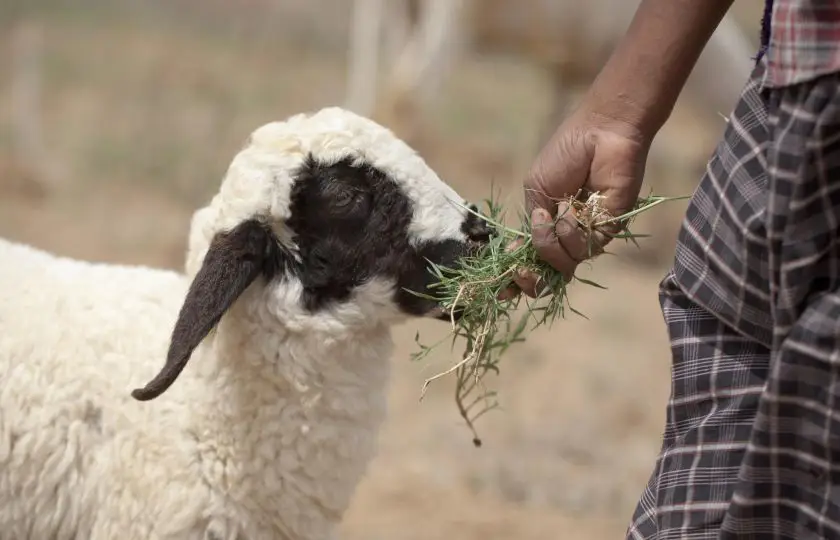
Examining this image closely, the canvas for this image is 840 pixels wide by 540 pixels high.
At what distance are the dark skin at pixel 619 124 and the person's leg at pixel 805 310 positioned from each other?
0.25 m

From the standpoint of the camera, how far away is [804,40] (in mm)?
1149

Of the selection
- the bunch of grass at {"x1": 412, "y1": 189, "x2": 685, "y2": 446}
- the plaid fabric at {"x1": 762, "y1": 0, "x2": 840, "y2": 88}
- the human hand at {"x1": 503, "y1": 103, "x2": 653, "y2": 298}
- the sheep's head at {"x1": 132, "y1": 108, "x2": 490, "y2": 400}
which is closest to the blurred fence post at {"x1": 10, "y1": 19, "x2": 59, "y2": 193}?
the sheep's head at {"x1": 132, "y1": 108, "x2": 490, "y2": 400}

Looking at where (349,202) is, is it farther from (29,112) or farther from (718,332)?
(29,112)

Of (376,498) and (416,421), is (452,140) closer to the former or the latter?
(416,421)

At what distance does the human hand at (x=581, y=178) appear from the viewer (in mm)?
1560

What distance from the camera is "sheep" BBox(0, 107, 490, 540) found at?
206cm

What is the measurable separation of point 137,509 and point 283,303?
21.5 inches

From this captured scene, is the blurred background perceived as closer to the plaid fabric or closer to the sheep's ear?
the sheep's ear

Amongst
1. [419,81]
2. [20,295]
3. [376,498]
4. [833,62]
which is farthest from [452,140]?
[833,62]

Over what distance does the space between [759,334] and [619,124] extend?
1.42 feet

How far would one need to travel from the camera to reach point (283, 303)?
6.74ft

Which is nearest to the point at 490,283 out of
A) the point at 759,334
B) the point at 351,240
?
the point at 351,240

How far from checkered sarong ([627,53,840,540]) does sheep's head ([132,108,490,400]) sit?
0.74m

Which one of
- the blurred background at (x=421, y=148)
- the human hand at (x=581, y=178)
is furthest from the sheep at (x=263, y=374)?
the blurred background at (x=421, y=148)
